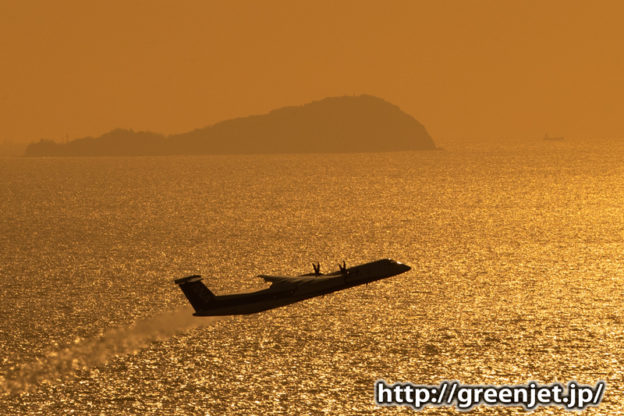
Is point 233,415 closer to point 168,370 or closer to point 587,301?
point 168,370

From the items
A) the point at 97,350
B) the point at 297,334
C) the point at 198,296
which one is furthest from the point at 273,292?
the point at 97,350

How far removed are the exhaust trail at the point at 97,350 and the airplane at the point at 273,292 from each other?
22.5 m

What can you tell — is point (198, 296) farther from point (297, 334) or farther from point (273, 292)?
point (297, 334)

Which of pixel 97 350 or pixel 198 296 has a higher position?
pixel 198 296

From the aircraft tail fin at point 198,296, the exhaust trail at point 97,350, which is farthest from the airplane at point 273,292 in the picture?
the exhaust trail at point 97,350

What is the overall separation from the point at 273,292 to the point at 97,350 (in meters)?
35.2

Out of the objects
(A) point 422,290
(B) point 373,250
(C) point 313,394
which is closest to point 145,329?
(C) point 313,394

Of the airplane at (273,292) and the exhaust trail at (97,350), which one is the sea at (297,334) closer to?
the exhaust trail at (97,350)

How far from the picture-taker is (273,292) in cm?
6831

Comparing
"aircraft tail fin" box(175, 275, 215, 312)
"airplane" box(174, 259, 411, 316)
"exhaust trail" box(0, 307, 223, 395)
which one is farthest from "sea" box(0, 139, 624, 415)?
"airplane" box(174, 259, 411, 316)

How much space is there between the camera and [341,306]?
4493 inches

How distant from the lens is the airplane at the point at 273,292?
6850 centimetres

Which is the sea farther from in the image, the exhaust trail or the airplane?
the airplane

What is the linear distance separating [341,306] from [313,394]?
37.7 metres
